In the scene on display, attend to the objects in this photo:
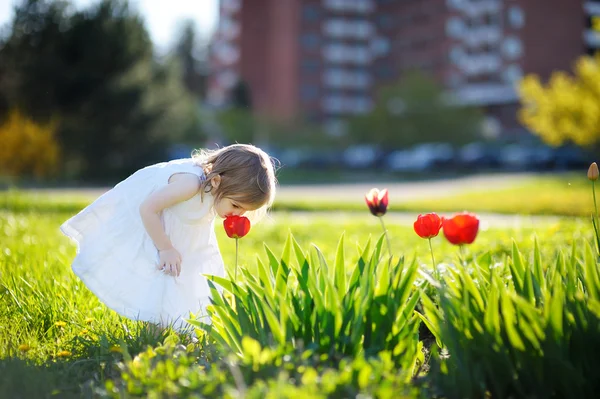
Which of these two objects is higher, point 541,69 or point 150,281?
point 541,69

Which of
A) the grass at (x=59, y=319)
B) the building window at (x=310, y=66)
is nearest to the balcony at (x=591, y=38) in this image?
the building window at (x=310, y=66)

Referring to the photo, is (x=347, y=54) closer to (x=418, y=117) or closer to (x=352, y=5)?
(x=352, y=5)

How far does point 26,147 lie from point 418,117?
2402 centimetres

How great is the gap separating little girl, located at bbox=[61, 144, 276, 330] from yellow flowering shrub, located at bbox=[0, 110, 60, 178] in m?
21.0

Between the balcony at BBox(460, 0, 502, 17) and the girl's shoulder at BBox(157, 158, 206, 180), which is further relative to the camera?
the balcony at BBox(460, 0, 502, 17)

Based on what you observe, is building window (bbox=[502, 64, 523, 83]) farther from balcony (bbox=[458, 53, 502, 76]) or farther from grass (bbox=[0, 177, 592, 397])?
grass (bbox=[0, 177, 592, 397])

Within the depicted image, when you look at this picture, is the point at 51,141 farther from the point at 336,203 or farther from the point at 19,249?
the point at 19,249

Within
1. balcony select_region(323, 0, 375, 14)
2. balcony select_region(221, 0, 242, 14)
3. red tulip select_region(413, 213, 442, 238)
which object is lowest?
red tulip select_region(413, 213, 442, 238)

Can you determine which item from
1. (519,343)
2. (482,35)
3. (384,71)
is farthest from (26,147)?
(384,71)

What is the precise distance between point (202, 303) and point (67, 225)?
0.80 meters

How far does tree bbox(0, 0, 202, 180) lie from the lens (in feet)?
78.2

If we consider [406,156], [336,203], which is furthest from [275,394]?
[406,156]

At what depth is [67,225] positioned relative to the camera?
3.55 m

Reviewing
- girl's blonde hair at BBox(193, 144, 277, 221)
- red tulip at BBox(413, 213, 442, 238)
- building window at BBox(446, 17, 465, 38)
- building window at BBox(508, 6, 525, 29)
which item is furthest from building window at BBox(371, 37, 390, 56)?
red tulip at BBox(413, 213, 442, 238)
